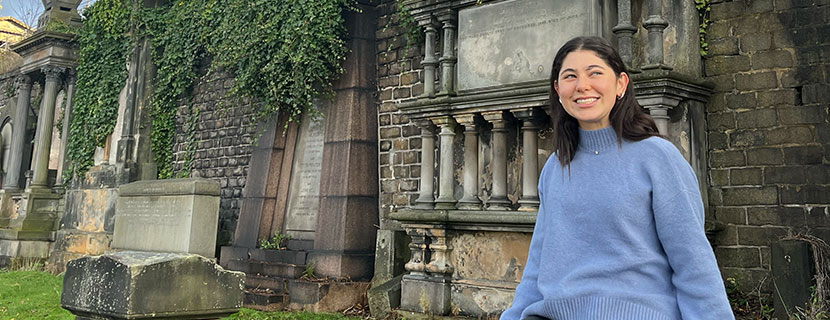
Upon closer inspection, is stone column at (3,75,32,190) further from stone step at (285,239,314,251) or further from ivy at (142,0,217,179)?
stone step at (285,239,314,251)

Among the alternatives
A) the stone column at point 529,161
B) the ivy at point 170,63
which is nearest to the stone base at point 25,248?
the ivy at point 170,63

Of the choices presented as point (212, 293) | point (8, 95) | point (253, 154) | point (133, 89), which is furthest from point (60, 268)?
point (212, 293)

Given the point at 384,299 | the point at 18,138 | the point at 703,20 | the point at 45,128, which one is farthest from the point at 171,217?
the point at 18,138

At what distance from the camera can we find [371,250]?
26.9 feet

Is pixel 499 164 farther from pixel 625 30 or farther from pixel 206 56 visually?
pixel 206 56

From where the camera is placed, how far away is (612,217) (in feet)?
5.54

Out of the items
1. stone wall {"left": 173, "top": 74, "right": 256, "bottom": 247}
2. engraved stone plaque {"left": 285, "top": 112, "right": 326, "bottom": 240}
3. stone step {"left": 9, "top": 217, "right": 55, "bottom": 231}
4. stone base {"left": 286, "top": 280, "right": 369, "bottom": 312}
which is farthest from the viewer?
stone step {"left": 9, "top": 217, "right": 55, "bottom": 231}

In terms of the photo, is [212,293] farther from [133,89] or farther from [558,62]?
[133,89]

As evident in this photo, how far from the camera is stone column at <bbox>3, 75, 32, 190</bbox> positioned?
14828 millimetres

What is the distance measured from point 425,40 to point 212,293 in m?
3.81

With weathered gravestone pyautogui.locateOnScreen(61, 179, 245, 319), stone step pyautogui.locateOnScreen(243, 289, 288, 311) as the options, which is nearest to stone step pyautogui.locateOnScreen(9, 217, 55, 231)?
stone step pyautogui.locateOnScreen(243, 289, 288, 311)

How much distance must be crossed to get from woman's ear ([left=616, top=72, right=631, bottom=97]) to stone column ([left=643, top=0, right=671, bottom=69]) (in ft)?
13.0

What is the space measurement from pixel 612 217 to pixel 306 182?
7.76 metres

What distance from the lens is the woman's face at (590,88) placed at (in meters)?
1.79
